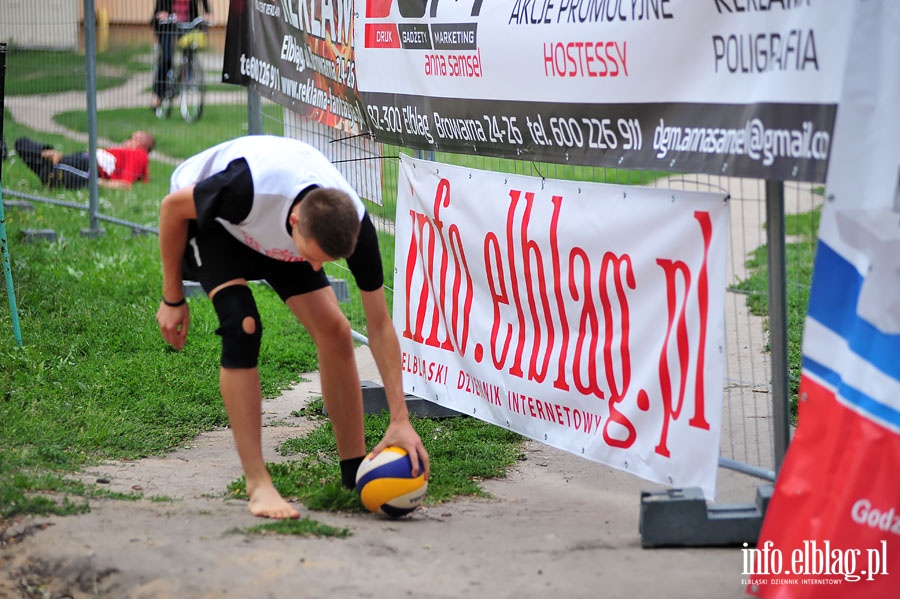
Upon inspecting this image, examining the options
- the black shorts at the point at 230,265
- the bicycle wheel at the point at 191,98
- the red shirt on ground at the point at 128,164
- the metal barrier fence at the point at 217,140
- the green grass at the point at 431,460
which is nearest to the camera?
the black shorts at the point at 230,265

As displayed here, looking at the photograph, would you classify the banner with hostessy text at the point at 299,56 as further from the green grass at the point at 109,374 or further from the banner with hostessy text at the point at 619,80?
the green grass at the point at 109,374

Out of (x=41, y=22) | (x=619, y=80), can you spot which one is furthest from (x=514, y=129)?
(x=41, y=22)

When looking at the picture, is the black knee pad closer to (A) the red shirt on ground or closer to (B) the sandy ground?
(B) the sandy ground

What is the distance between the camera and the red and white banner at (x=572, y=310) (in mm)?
3912

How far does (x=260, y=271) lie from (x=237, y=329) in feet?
1.17

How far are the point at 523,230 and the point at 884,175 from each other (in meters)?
1.77

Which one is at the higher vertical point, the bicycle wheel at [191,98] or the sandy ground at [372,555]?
the bicycle wheel at [191,98]

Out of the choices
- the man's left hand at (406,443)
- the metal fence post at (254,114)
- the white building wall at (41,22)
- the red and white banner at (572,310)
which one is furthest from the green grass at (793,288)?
the white building wall at (41,22)

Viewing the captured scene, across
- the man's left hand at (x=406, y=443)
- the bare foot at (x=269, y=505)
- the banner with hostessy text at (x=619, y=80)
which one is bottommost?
the bare foot at (x=269, y=505)

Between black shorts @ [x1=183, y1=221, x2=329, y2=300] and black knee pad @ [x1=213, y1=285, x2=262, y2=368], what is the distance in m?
0.08

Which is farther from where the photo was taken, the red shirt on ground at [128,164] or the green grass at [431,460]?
the red shirt on ground at [128,164]

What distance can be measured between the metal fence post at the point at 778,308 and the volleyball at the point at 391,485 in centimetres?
133

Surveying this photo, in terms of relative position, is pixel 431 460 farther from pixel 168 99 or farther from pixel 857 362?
pixel 168 99

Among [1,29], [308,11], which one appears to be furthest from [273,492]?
[1,29]
